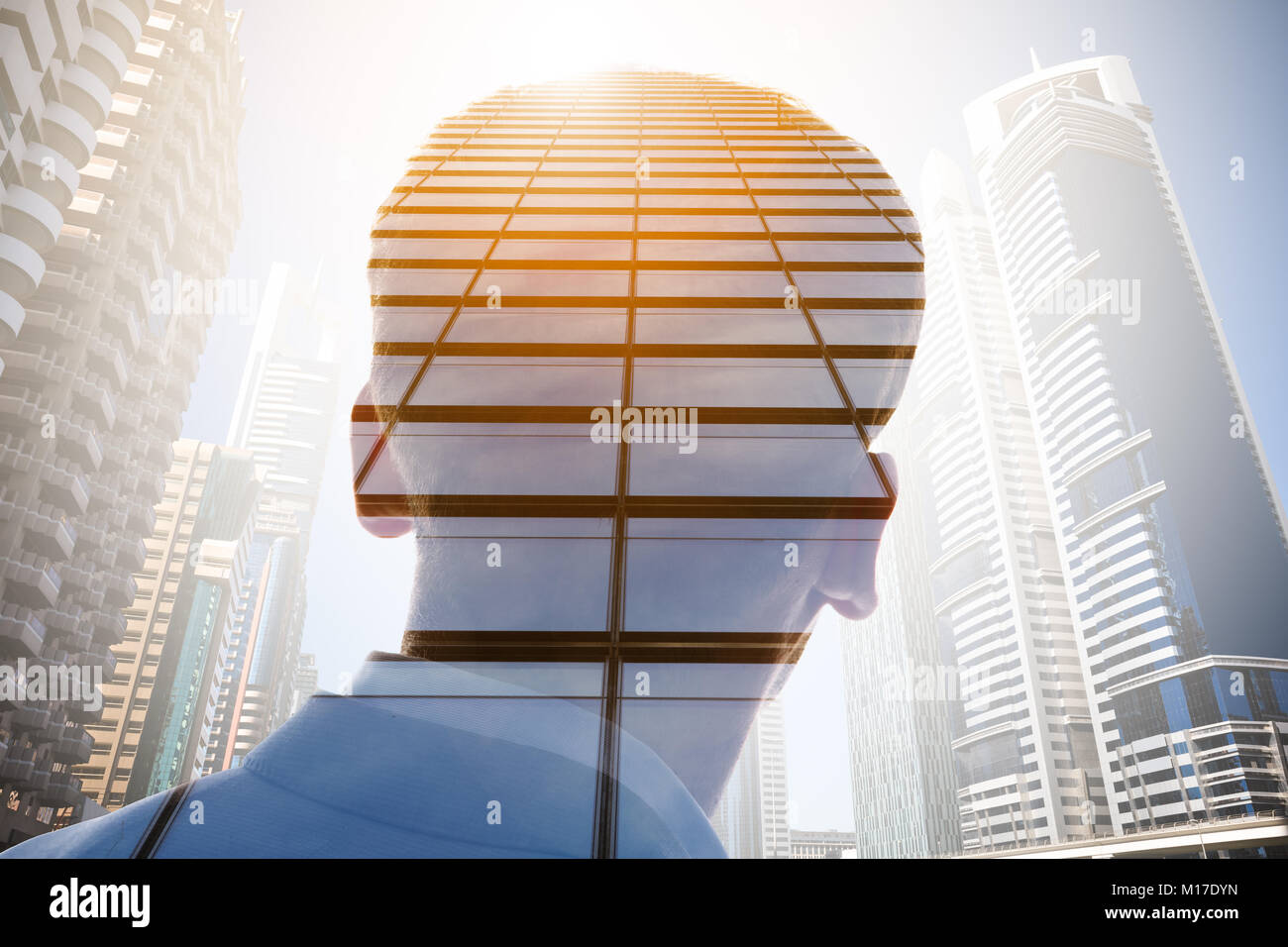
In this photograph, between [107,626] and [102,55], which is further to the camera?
[107,626]

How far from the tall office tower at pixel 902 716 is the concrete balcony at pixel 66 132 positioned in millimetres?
56077

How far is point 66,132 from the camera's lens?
19.1 meters

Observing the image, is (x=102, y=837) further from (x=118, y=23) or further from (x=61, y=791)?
(x=61, y=791)

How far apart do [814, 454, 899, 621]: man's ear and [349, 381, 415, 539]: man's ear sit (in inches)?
29.3

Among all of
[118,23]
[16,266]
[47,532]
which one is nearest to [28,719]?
[47,532]

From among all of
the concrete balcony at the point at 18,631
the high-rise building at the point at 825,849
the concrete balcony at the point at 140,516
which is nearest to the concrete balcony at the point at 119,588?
the concrete balcony at the point at 140,516

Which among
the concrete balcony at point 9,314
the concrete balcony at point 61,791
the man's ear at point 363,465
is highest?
the concrete balcony at point 9,314

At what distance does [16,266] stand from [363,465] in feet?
77.4

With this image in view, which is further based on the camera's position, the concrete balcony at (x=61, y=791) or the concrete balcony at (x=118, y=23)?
the concrete balcony at (x=61, y=791)

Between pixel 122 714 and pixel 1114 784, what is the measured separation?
8280 centimetres

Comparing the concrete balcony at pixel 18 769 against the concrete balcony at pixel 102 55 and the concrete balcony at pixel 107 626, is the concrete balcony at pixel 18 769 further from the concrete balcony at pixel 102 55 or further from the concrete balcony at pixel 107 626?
the concrete balcony at pixel 102 55

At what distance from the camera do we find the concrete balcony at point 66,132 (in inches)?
725

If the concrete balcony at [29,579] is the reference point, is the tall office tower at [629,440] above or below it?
below
